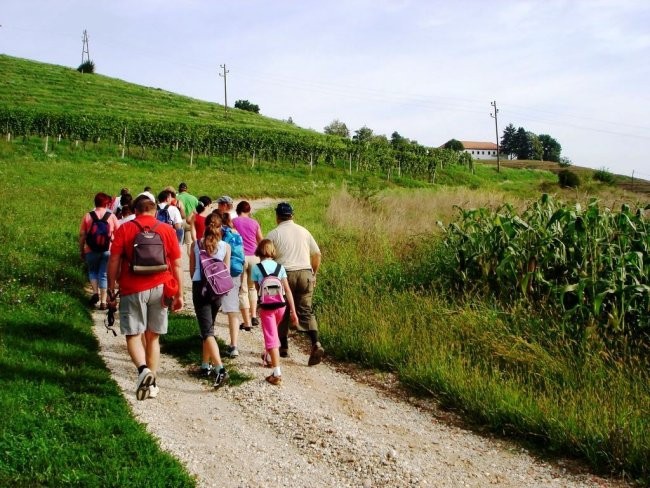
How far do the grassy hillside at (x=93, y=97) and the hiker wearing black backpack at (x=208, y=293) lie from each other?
184ft

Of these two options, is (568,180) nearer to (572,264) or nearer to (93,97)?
(572,264)

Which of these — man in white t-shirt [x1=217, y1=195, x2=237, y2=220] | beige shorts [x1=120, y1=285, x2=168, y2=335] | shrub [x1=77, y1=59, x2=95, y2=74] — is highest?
shrub [x1=77, y1=59, x2=95, y2=74]

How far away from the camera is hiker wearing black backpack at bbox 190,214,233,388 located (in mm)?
6637

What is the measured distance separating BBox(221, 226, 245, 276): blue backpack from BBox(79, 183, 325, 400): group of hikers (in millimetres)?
14

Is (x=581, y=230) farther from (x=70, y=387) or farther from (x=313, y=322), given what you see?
(x=70, y=387)

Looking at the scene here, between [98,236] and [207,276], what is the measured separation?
140 inches

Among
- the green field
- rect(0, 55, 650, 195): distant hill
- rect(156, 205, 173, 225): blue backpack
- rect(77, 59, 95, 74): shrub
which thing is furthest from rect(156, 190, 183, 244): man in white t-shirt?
rect(77, 59, 95, 74): shrub

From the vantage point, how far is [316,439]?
5391 millimetres

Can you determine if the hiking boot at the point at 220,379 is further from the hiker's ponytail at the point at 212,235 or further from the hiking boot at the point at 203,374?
the hiker's ponytail at the point at 212,235

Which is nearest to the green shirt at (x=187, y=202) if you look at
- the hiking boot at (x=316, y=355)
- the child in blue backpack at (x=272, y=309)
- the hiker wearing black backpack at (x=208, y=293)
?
the child in blue backpack at (x=272, y=309)

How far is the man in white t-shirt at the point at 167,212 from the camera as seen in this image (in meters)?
10.7

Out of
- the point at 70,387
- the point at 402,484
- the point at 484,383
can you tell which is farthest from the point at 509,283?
the point at 70,387

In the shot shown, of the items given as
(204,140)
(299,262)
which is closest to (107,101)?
(204,140)

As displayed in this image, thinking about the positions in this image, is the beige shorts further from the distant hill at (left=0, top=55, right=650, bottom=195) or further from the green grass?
the distant hill at (left=0, top=55, right=650, bottom=195)
